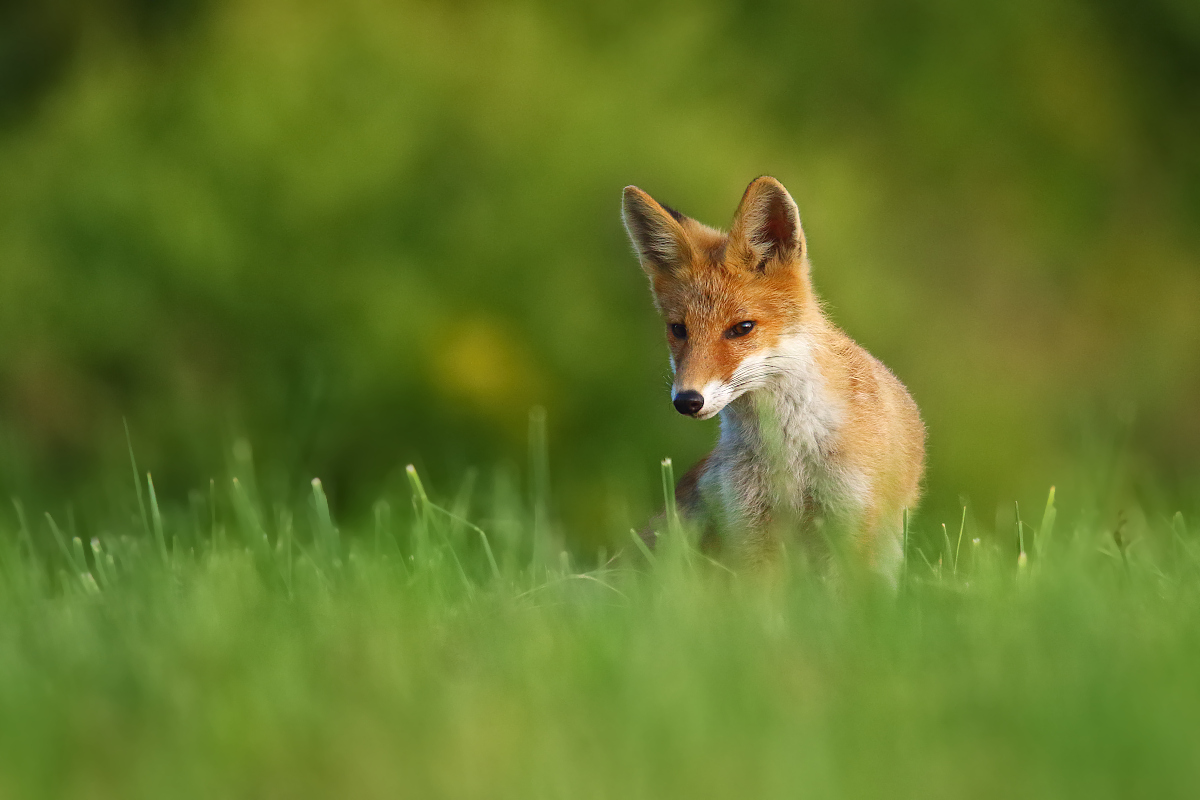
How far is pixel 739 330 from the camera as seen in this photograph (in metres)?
4.75

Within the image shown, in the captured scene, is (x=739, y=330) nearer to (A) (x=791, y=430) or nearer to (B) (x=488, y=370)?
(A) (x=791, y=430)

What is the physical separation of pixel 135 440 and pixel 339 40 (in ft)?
11.7

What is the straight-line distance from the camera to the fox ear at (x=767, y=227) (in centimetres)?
480

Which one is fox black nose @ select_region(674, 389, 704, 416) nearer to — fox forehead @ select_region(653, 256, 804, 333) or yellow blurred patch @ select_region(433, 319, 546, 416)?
fox forehead @ select_region(653, 256, 804, 333)

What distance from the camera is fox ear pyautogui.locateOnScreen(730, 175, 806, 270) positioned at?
480 cm

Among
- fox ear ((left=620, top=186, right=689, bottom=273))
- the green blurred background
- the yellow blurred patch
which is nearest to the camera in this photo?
fox ear ((left=620, top=186, right=689, bottom=273))

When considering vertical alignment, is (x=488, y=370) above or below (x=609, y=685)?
below

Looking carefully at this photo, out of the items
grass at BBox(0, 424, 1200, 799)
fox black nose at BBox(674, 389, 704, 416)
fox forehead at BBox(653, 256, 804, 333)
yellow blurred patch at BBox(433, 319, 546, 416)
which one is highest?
fox forehead at BBox(653, 256, 804, 333)

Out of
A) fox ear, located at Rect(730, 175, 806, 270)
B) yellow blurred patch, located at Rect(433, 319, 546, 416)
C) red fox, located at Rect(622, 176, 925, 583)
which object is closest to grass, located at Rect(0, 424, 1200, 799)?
red fox, located at Rect(622, 176, 925, 583)

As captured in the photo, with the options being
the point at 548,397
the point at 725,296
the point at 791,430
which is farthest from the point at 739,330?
the point at 548,397

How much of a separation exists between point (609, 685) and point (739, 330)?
2.08 m

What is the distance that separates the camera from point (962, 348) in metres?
11.1

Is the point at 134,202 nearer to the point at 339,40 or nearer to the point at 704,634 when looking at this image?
the point at 339,40

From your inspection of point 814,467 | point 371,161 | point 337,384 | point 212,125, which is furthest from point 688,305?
point 212,125
